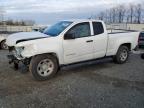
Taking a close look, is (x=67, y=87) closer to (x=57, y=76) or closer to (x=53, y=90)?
(x=53, y=90)

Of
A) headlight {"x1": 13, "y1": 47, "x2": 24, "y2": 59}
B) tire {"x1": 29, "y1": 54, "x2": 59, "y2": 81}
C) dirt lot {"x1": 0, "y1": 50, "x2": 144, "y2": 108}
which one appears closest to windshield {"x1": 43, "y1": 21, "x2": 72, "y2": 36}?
tire {"x1": 29, "y1": 54, "x2": 59, "y2": 81}

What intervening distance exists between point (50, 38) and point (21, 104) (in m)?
2.74

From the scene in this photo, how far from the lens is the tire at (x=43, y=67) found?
718 centimetres

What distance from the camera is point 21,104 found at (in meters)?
5.34

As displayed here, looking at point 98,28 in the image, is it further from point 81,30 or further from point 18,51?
point 18,51

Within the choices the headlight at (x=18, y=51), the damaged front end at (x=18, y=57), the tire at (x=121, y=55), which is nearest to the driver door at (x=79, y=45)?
the damaged front end at (x=18, y=57)

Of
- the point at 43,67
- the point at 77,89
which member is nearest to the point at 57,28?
the point at 43,67

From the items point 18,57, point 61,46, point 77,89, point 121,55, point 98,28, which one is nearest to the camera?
point 77,89

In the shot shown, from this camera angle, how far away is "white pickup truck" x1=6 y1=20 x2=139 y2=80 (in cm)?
721

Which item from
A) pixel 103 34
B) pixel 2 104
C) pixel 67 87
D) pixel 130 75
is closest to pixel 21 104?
pixel 2 104

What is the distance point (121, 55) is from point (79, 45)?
2626 mm

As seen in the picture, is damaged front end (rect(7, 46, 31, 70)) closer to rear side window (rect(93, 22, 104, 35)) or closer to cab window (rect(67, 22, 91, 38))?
cab window (rect(67, 22, 91, 38))

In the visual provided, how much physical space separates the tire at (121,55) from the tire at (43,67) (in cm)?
313

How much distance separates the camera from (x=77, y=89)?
21.0 feet
